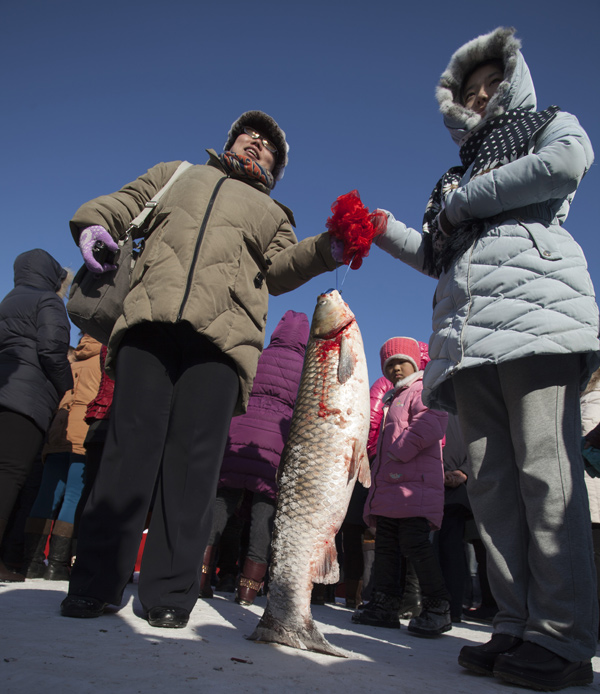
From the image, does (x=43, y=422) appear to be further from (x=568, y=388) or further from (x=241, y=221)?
(x=568, y=388)

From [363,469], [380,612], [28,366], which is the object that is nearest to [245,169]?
[363,469]

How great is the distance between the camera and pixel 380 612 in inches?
154

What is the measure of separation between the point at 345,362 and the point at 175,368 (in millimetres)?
993

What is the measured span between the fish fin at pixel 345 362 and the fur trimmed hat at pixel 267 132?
55.3 inches

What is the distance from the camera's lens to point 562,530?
6.43ft

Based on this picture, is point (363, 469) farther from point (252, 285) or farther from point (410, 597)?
point (410, 597)

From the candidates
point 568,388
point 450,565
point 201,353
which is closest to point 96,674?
point 201,353

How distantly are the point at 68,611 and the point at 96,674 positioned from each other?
35.7 inches

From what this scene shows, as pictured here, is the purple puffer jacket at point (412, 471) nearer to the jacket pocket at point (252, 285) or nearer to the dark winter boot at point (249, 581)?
the dark winter boot at point (249, 581)

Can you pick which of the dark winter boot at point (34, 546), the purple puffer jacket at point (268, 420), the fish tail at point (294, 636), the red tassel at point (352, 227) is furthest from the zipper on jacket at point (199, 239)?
the dark winter boot at point (34, 546)

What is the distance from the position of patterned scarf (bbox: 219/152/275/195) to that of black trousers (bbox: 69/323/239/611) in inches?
45.4

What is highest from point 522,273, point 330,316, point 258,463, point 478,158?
point 478,158

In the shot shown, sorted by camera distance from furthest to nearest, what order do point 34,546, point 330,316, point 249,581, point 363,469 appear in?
point 34,546 → point 249,581 → point 330,316 → point 363,469

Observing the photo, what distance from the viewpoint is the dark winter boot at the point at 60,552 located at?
15.2 feet
